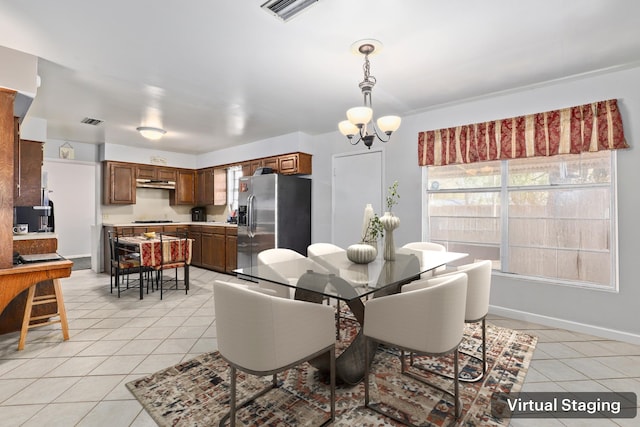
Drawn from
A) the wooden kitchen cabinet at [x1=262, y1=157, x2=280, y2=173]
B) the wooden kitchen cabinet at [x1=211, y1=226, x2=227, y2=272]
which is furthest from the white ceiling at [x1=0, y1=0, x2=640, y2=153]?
the wooden kitchen cabinet at [x1=211, y1=226, x2=227, y2=272]

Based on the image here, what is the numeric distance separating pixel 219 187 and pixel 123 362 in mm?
4438

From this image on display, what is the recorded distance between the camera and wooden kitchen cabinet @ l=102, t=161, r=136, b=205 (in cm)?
573

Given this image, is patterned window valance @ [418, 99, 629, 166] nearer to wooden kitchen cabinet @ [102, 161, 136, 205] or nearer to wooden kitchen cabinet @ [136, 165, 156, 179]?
wooden kitchen cabinet @ [136, 165, 156, 179]

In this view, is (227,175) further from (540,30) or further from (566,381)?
(566,381)

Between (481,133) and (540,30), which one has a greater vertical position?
(540,30)

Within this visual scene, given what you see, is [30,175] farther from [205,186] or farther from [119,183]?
[205,186]

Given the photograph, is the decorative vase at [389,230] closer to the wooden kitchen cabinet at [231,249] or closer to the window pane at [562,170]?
the window pane at [562,170]

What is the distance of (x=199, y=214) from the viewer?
698 centimetres

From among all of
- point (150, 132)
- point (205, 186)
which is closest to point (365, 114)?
point (150, 132)

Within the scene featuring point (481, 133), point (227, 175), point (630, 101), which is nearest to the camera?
point (630, 101)

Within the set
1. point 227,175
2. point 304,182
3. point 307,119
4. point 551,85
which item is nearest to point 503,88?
point 551,85

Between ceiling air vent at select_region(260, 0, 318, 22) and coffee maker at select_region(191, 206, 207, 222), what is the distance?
5713 millimetres

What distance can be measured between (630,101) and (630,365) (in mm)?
2249

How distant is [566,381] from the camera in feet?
6.97
